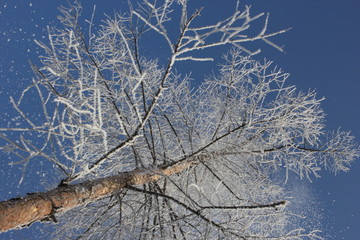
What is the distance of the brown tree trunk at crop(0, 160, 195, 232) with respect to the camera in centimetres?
251

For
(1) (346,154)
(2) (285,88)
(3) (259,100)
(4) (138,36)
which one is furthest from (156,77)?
(1) (346,154)

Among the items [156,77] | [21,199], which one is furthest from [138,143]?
[21,199]

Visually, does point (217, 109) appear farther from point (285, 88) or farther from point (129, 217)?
point (129, 217)

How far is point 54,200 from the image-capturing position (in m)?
2.95

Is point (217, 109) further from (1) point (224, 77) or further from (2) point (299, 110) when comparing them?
(2) point (299, 110)

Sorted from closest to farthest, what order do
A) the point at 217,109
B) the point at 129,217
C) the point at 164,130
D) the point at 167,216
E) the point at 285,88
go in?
the point at 129,217 < the point at 285,88 < the point at 167,216 < the point at 164,130 < the point at 217,109

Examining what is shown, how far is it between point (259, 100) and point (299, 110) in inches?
27.4

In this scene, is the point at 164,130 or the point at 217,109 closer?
the point at 164,130

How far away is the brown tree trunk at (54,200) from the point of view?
2.51 metres

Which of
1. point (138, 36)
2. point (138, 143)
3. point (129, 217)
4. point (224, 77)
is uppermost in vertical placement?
point (224, 77)

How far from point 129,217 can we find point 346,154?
4168 mm

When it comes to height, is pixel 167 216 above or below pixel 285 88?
below

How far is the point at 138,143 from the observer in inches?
194

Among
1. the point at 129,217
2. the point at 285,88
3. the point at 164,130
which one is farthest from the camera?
the point at 164,130
